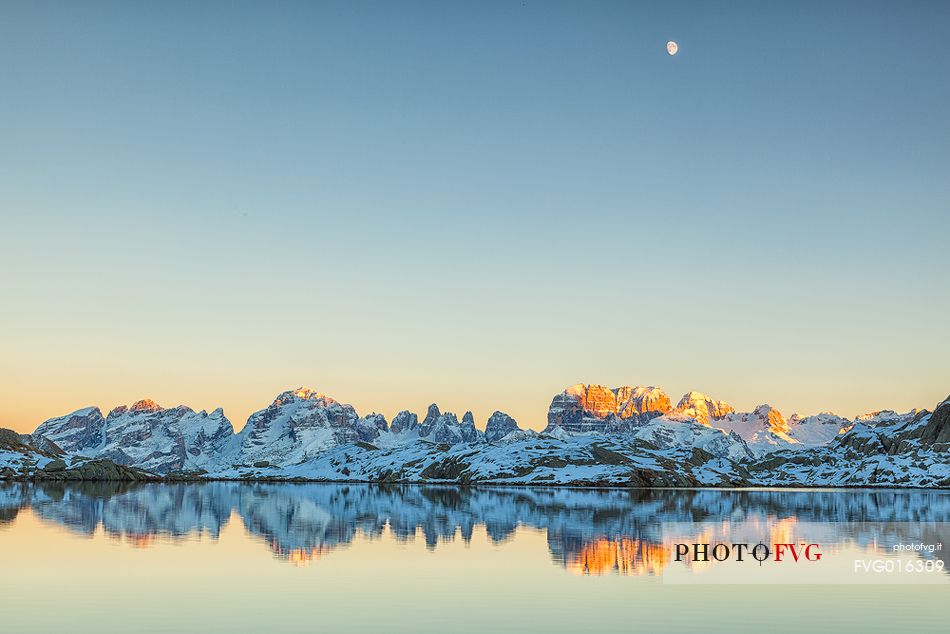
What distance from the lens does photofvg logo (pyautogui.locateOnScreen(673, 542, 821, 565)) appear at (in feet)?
238

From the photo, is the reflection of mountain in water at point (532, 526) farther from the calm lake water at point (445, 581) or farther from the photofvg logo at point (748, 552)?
the photofvg logo at point (748, 552)

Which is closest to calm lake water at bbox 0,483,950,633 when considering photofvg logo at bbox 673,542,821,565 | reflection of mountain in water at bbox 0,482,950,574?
reflection of mountain in water at bbox 0,482,950,574

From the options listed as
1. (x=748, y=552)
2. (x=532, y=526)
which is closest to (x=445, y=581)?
(x=748, y=552)

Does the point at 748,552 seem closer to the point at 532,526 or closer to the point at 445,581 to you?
the point at 445,581

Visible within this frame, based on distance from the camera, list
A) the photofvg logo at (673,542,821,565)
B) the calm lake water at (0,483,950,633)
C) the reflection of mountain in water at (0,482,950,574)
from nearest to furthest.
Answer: the calm lake water at (0,483,950,633)
the photofvg logo at (673,542,821,565)
the reflection of mountain in water at (0,482,950,574)

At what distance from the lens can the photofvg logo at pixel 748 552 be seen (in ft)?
238

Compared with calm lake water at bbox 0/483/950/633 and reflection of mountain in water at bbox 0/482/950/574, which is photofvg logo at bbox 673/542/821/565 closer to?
calm lake water at bbox 0/483/950/633

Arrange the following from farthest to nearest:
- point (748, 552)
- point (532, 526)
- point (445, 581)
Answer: point (532, 526)
point (748, 552)
point (445, 581)

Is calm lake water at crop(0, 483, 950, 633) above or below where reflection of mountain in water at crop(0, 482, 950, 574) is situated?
above

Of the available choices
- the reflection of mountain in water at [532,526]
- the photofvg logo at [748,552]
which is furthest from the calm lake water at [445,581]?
the photofvg logo at [748,552]

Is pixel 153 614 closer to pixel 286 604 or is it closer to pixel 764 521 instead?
pixel 286 604

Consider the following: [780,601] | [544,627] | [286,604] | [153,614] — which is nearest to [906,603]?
[780,601]

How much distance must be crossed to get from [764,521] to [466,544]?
57215 millimetres

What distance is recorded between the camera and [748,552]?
259 ft
